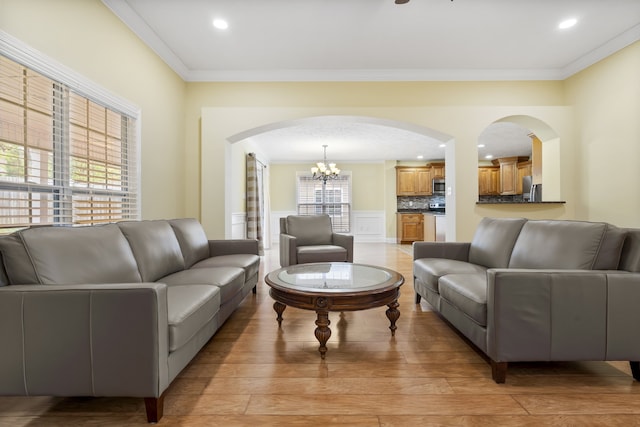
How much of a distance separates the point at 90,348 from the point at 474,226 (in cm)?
422

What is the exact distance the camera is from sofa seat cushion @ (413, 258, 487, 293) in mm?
2551

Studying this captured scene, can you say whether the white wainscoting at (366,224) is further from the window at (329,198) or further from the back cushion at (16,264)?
the back cushion at (16,264)

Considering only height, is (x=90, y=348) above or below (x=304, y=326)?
above

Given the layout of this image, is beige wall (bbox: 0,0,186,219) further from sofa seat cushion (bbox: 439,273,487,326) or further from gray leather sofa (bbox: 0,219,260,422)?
sofa seat cushion (bbox: 439,273,487,326)

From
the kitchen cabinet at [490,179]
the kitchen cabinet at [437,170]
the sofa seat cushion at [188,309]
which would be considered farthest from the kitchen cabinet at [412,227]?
the sofa seat cushion at [188,309]

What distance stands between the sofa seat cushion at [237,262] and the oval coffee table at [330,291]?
0.49m

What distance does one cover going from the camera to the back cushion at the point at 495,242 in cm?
262

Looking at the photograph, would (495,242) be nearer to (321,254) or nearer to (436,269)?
(436,269)

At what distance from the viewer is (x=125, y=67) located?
114 inches

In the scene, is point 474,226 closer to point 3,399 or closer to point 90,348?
point 90,348

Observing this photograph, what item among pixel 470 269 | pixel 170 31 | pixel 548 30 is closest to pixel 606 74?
pixel 548 30

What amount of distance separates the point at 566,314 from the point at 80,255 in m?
2.76

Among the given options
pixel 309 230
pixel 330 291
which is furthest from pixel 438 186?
pixel 330 291

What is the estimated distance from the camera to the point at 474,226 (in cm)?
412
